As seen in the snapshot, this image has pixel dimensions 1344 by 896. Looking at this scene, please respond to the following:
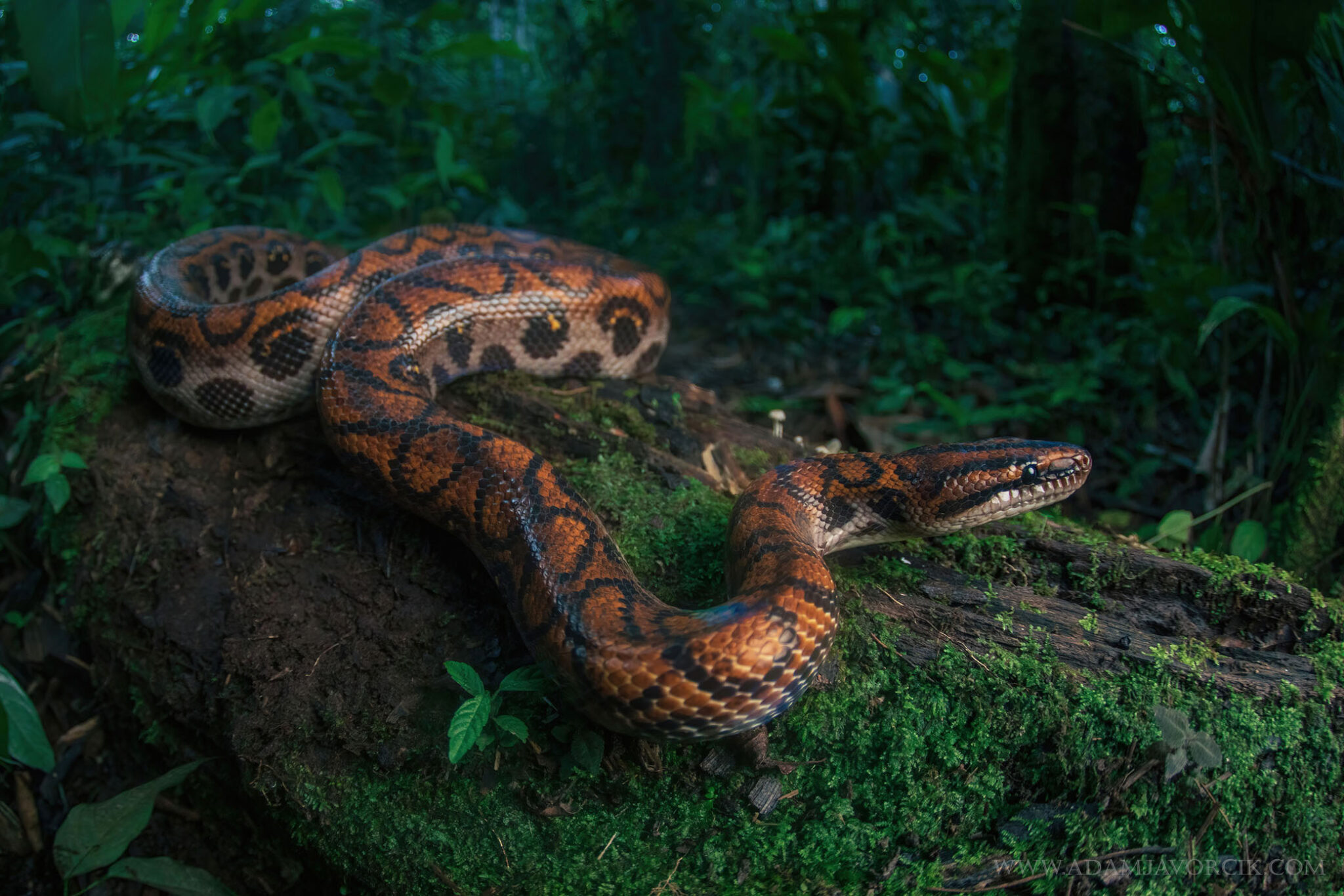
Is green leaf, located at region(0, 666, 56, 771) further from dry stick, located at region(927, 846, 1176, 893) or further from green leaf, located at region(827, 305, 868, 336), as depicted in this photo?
green leaf, located at region(827, 305, 868, 336)

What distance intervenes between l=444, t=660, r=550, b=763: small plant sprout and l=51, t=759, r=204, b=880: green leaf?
1486 millimetres

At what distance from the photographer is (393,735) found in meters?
3.53

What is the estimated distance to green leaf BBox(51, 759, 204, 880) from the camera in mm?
3646

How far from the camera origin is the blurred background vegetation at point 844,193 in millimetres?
5090

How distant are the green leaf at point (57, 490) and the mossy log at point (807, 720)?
0.67m

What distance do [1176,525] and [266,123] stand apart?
24.9ft

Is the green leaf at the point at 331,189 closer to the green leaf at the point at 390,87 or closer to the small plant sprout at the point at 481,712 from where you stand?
the green leaf at the point at 390,87

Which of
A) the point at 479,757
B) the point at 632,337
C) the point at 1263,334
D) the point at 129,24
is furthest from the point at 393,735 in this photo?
the point at 1263,334

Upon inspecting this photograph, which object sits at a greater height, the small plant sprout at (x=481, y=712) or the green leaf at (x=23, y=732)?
the small plant sprout at (x=481, y=712)

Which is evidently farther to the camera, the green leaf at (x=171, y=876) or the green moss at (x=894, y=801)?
the green leaf at (x=171, y=876)

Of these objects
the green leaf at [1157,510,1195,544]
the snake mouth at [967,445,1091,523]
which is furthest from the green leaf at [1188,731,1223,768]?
the green leaf at [1157,510,1195,544]

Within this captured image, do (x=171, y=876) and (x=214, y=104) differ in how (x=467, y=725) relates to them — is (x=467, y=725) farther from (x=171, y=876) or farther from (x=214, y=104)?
(x=214, y=104)

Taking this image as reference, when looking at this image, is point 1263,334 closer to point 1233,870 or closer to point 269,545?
point 1233,870

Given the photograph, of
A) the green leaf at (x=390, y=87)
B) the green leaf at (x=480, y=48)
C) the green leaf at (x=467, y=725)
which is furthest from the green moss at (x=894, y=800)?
the green leaf at (x=390, y=87)
